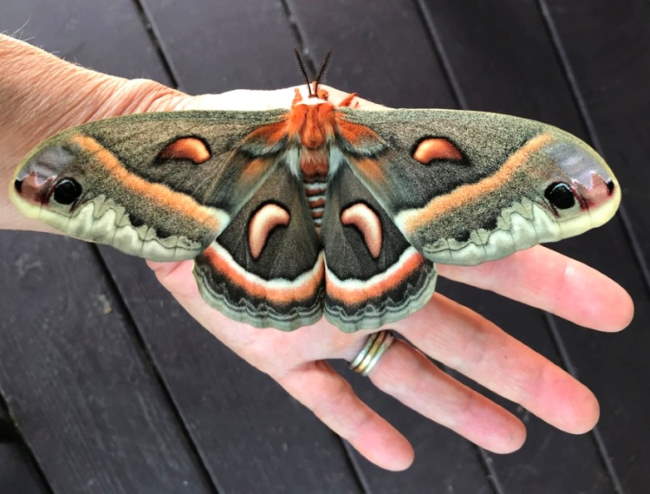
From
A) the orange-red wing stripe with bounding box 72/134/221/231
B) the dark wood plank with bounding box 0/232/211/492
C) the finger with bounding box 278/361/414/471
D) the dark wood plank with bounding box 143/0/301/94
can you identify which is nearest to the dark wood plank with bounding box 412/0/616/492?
the dark wood plank with bounding box 143/0/301/94

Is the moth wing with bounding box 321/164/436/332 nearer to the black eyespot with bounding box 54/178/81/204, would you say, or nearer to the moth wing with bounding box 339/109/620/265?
the moth wing with bounding box 339/109/620/265

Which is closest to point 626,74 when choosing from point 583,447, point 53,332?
point 583,447

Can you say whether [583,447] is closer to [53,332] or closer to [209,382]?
[209,382]

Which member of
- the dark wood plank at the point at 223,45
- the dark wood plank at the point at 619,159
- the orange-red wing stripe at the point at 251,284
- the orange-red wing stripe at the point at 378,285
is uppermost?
the dark wood plank at the point at 223,45

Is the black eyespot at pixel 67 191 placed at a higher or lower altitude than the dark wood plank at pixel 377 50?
higher

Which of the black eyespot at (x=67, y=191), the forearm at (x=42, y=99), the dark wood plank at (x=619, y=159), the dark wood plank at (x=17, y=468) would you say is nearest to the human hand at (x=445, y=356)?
the forearm at (x=42, y=99)

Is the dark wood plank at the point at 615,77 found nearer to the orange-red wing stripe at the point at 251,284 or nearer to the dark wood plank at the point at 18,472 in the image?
the orange-red wing stripe at the point at 251,284
